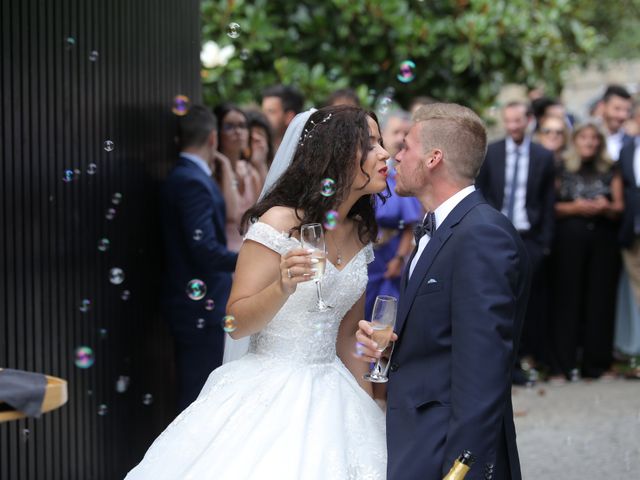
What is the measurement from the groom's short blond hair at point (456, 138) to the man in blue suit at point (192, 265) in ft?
8.52

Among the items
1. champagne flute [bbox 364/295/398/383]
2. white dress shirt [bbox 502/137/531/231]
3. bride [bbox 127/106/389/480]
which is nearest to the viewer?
champagne flute [bbox 364/295/398/383]

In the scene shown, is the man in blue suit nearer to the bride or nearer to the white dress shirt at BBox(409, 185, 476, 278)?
the bride

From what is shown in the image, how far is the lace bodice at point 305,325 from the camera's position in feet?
13.4

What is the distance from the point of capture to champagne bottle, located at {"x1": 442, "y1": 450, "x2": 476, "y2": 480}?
3117 millimetres

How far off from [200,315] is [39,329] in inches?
63.3

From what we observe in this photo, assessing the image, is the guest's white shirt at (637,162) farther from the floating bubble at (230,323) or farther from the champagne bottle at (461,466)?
the champagne bottle at (461,466)

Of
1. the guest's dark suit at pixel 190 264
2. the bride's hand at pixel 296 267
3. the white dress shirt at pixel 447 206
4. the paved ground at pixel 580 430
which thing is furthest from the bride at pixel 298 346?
the paved ground at pixel 580 430

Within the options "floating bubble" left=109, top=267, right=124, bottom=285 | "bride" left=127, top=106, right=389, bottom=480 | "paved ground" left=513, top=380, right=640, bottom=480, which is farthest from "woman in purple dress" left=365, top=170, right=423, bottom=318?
"bride" left=127, top=106, right=389, bottom=480

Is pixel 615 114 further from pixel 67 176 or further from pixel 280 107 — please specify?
pixel 67 176

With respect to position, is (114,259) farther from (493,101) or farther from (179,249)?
(493,101)

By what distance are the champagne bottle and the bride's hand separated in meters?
0.80

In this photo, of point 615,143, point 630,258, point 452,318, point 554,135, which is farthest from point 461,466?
point 615,143

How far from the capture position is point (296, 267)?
137 inches

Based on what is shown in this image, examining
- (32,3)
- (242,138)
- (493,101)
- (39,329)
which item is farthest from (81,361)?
(493,101)
